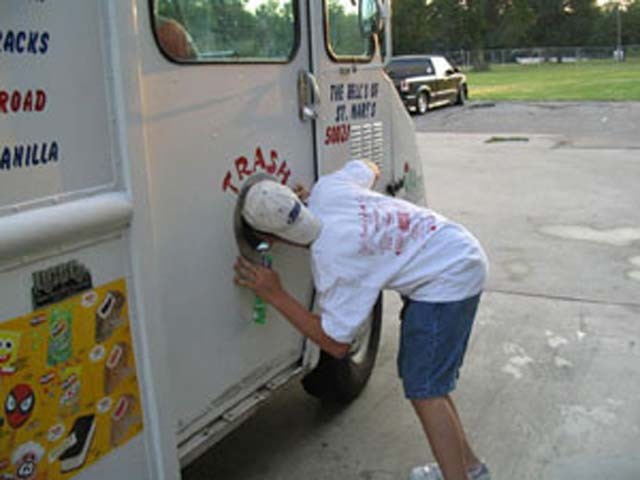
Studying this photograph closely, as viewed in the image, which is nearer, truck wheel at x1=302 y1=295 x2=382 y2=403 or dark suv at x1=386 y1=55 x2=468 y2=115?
truck wheel at x1=302 y1=295 x2=382 y2=403

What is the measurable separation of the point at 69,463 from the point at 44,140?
862 mm

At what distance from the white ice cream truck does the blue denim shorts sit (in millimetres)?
565

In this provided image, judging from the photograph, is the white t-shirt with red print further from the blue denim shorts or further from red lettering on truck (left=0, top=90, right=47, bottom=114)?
red lettering on truck (left=0, top=90, right=47, bottom=114)

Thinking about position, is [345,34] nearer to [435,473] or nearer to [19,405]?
[435,473]

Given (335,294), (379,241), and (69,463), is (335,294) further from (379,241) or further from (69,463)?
(69,463)

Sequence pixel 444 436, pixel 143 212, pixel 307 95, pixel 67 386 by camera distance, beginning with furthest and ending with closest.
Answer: pixel 307 95 → pixel 444 436 → pixel 143 212 → pixel 67 386

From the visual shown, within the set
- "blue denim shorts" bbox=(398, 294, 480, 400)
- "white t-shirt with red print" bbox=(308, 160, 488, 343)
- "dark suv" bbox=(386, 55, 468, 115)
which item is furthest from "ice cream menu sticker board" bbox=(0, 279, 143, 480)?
"dark suv" bbox=(386, 55, 468, 115)

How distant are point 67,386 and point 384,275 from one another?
1.16m

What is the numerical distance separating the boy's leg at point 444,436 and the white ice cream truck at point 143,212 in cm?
65

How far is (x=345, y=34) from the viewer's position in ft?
11.9

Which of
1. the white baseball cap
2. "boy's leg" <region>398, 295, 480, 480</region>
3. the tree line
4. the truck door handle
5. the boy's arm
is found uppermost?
the tree line

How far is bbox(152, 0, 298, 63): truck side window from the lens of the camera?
8.18 ft

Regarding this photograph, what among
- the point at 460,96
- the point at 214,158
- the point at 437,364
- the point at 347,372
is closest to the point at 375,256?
the point at 437,364

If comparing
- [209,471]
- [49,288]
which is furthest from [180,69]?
[209,471]
